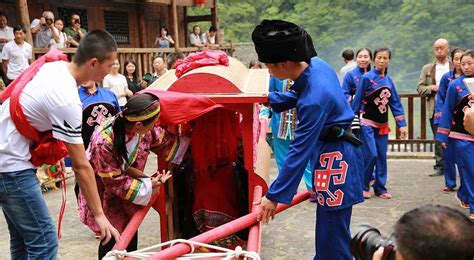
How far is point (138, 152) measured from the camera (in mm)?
3229

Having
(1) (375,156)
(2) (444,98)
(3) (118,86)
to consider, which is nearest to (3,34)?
(3) (118,86)

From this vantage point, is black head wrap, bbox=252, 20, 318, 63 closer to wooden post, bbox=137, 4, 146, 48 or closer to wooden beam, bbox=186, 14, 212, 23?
wooden post, bbox=137, 4, 146, 48

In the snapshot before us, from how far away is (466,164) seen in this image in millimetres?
4918

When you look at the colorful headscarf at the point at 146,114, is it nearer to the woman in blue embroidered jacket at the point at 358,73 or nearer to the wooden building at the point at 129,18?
the woman in blue embroidered jacket at the point at 358,73

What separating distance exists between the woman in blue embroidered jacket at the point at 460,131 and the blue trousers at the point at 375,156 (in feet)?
2.46

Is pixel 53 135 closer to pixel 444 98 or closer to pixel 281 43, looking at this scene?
pixel 281 43

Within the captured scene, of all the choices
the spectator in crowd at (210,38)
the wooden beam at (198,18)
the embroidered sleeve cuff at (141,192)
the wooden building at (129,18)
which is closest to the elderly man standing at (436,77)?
the embroidered sleeve cuff at (141,192)

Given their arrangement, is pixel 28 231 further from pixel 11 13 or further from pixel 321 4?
pixel 321 4

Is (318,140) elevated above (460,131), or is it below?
above

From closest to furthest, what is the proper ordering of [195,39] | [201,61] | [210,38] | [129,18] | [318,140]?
[318,140] → [201,61] → [129,18] → [195,39] → [210,38]

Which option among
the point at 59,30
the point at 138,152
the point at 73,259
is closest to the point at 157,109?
the point at 138,152

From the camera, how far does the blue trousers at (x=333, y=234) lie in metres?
2.85

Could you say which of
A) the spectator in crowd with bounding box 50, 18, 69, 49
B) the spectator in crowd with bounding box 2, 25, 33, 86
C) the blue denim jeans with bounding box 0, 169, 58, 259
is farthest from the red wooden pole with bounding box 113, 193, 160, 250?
the spectator in crowd with bounding box 50, 18, 69, 49

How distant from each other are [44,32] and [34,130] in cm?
772
